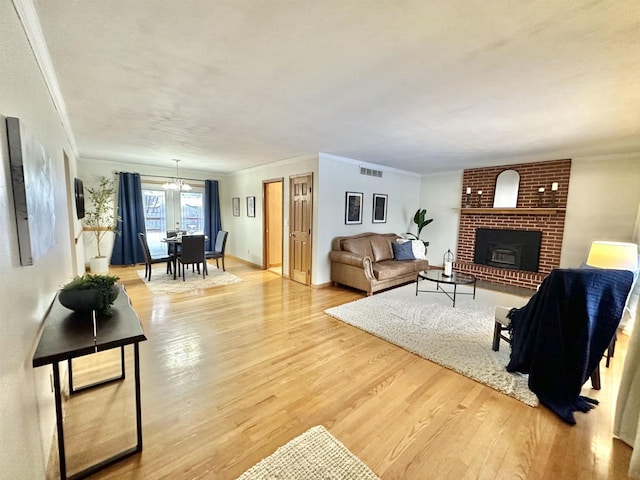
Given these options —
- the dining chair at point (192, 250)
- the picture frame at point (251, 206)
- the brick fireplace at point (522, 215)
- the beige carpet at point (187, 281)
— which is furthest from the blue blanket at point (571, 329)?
the picture frame at point (251, 206)

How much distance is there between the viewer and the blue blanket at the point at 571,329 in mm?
1867

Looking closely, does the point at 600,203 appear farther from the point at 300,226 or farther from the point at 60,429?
the point at 60,429

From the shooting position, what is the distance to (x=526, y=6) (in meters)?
1.30

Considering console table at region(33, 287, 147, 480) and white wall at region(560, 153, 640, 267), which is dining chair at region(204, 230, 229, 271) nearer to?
console table at region(33, 287, 147, 480)

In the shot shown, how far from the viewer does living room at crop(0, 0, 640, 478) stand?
1.14 m

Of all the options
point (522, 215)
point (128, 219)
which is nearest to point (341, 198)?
point (522, 215)

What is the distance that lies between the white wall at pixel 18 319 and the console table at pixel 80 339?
0.06m

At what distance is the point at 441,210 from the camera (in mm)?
6449

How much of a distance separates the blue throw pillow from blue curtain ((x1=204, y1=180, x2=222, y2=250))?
4843mm

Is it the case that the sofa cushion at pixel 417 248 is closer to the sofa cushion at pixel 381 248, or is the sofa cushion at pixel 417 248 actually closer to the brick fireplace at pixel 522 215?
the sofa cushion at pixel 381 248

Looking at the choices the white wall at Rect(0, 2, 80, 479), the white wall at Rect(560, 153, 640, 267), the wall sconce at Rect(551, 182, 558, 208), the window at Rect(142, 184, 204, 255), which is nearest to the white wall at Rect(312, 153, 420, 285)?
the wall sconce at Rect(551, 182, 558, 208)

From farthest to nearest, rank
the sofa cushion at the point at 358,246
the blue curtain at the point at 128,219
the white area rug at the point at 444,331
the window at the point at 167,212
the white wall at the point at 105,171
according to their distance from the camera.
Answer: the window at the point at 167,212 < the blue curtain at the point at 128,219 < the white wall at the point at 105,171 < the sofa cushion at the point at 358,246 < the white area rug at the point at 444,331

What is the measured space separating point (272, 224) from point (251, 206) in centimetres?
72

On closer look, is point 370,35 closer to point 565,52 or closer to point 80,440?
point 565,52
